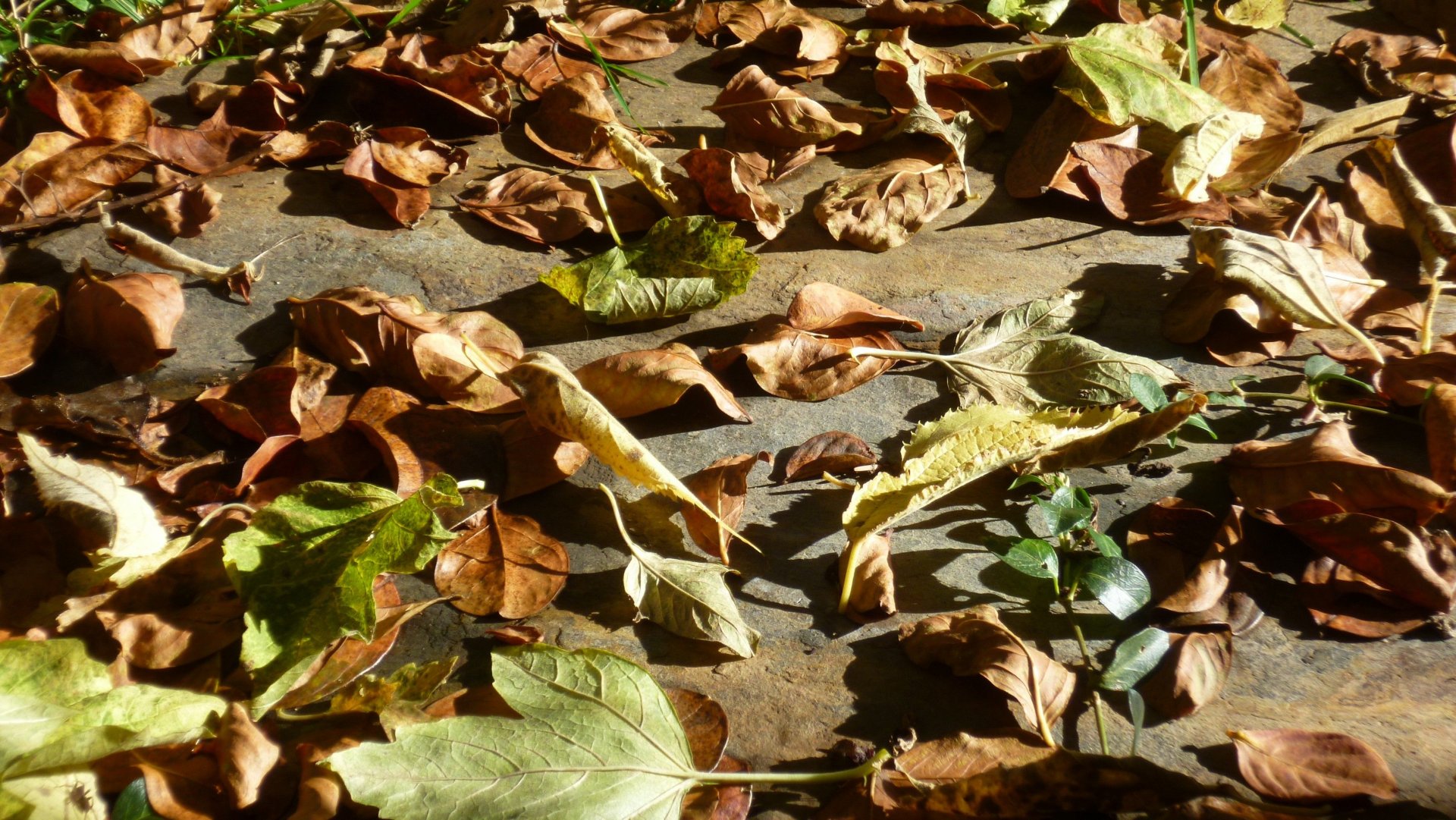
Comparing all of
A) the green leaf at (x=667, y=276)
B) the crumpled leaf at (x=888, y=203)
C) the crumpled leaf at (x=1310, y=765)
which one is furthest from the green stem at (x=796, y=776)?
the crumpled leaf at (x=888, y=203)

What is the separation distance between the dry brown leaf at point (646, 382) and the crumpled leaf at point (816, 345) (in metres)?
0.09

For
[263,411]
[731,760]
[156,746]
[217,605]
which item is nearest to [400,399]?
[263,411]

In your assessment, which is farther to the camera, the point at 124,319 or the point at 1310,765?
the point at 124,319

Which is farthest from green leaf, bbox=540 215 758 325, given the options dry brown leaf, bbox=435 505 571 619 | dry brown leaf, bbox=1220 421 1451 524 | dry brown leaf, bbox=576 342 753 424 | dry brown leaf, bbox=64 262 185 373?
dry brown leaf, bbox=1220 421 1451 524

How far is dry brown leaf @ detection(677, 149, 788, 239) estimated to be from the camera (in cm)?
193

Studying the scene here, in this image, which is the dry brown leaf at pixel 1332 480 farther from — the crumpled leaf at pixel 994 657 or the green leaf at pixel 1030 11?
the green leaf at pixel 1030 11

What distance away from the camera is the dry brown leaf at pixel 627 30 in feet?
7.88

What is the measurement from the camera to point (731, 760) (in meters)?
1.17

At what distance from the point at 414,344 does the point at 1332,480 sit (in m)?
1.27

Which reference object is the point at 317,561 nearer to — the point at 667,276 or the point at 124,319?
the point at 124,319

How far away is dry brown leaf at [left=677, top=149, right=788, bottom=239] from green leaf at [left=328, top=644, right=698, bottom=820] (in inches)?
39.5

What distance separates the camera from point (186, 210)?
6.28 ft

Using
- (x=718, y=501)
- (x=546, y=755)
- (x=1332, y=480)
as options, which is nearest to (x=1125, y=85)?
(x=1332, y=480)

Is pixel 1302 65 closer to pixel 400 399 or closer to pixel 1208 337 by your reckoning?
pixel 1208 337
